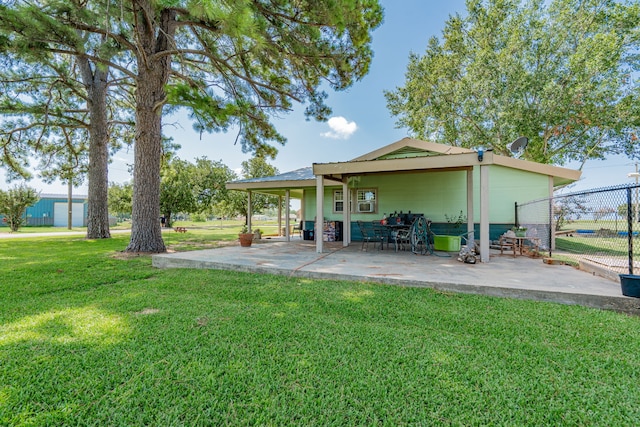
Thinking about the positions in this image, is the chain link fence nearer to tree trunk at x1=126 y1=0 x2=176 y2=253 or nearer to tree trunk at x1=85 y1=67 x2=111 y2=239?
tree trunk at x1=126 y1=0 x2=176 y2=253

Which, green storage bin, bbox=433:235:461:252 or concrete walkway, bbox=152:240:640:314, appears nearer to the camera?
concrete walkway, bbox=152:240:640:314

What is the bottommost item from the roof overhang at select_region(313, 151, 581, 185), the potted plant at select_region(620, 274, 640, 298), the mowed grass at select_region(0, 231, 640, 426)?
the mowed grass at select_region(0, 231, 640, 426)

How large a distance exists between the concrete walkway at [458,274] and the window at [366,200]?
399 centimetres

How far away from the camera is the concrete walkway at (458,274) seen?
11.8 feet

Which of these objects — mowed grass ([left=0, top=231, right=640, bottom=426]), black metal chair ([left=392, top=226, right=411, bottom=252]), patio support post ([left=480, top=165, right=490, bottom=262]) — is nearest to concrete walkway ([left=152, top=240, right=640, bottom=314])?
mowed grass ([left=0, top=231, right=640, bottom=426])

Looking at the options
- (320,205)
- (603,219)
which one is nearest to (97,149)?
(320,205)

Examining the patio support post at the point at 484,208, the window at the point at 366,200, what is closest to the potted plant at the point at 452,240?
the patio support post at the point at 484,208

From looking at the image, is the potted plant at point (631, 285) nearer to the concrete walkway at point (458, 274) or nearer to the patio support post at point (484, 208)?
the concrete walkway at point (458, 274)

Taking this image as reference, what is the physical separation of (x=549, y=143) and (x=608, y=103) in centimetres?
290

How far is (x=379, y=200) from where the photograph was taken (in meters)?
10.4

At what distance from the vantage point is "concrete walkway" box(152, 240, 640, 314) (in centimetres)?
358

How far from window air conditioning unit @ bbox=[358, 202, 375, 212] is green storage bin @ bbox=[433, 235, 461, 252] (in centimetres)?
304

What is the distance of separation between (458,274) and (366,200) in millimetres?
6232

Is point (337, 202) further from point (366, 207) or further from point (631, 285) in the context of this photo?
point (631, 285)
